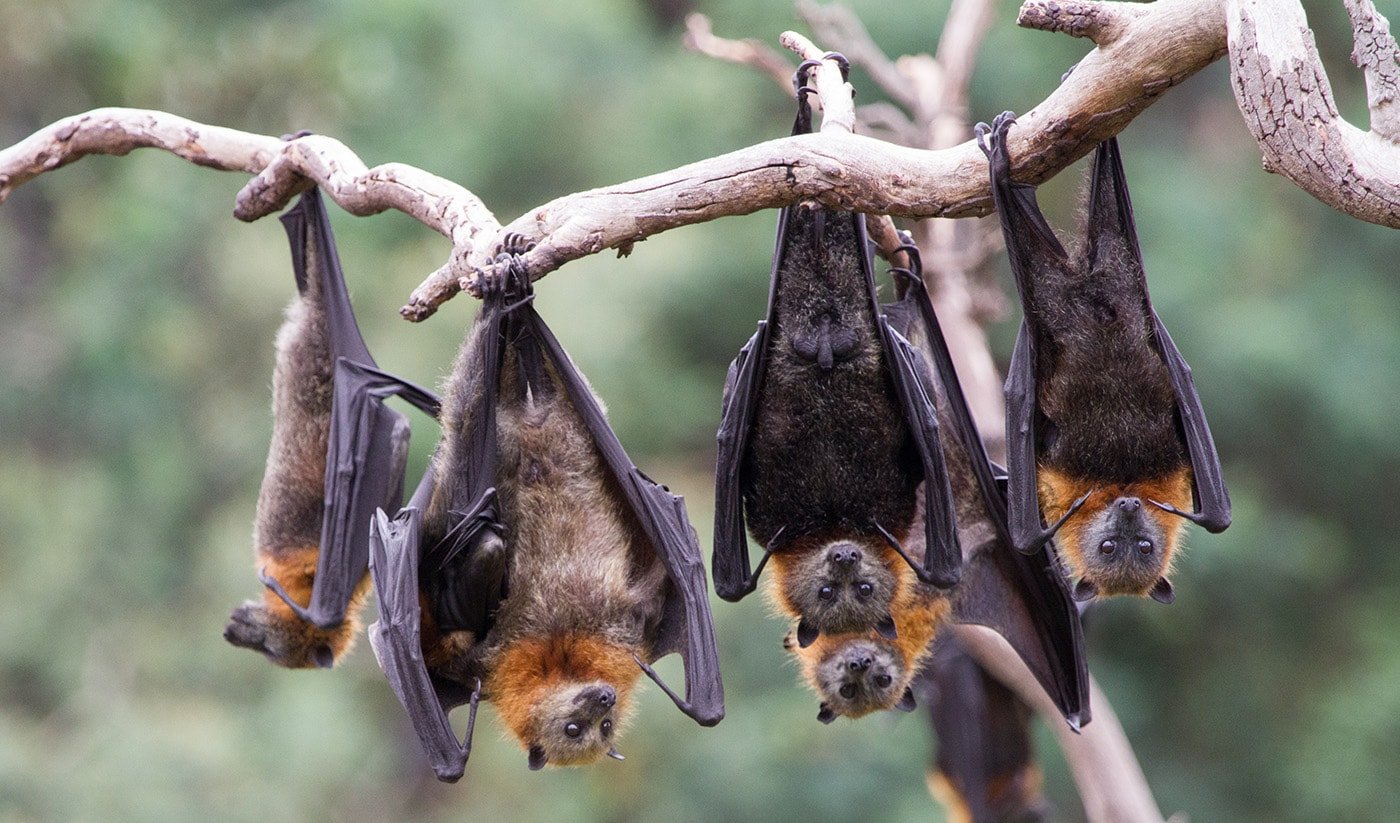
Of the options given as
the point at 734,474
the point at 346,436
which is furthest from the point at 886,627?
the point at 346,436

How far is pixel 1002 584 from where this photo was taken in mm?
5387

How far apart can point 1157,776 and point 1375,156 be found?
14.2 meters

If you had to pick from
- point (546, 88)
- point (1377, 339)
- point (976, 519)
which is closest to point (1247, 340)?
point (1377, 339)

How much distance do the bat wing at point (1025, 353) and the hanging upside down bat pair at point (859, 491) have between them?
243 mm

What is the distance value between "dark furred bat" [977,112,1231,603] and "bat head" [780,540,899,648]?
0.60 m

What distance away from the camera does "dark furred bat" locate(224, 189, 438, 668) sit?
5.66 m

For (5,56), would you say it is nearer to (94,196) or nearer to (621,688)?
(94,196)

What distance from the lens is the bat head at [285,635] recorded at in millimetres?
6195

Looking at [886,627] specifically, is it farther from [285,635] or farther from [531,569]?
[285,635]

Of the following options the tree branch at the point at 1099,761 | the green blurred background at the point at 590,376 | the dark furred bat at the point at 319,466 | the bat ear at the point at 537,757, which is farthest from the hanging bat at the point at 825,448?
the green blurred background at the point at 590,376

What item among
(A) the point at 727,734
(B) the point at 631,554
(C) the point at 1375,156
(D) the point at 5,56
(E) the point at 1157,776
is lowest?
(E) the point at 1157,776

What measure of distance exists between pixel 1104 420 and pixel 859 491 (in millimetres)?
846

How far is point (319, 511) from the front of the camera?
6324 mm

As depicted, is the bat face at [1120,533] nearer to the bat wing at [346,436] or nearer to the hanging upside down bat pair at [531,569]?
the hanging upside down bat pair at [531,569]
